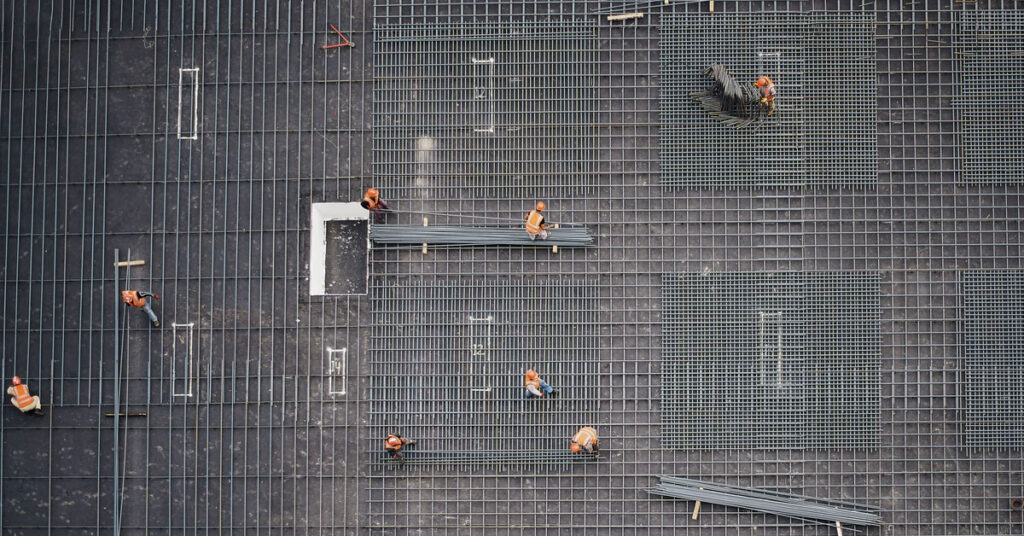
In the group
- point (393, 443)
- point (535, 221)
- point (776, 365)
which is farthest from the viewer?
point (776, 365)

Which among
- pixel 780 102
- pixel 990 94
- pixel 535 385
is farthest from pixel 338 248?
pixel 990 94

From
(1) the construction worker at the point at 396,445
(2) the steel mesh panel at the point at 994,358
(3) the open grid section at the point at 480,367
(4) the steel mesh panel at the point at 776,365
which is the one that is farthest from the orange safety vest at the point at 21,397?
(2) the steel mesh panel at the point at 994,358

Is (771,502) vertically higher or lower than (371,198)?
lower

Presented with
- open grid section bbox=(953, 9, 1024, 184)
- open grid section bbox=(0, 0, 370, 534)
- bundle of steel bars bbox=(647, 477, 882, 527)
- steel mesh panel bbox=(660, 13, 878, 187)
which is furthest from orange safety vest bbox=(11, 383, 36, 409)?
open grid section bbox=(953, 9, 1024, 184)

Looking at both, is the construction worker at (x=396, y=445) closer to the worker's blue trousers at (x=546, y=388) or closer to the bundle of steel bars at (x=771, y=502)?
the worker's blue trousers at (x=546, y=388)

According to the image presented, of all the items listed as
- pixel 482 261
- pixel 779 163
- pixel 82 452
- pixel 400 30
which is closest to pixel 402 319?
pixel 482 261

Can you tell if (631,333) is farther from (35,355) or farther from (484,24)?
(35,355)

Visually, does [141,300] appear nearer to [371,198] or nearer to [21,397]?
[21,397]

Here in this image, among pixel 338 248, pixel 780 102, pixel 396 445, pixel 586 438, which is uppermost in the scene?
pixel 780 102
